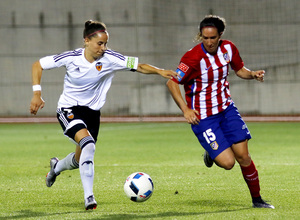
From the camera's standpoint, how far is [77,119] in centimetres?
677

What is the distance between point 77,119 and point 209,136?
146 cm

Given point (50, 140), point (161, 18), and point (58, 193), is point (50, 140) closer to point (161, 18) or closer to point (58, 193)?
point (58, 193)

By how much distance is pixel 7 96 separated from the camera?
25.0m

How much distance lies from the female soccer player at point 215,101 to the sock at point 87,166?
1.02m

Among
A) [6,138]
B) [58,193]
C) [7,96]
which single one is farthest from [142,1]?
[58,193]

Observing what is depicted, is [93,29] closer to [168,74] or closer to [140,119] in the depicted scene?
[168,74]

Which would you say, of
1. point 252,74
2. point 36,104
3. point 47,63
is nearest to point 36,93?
point 36,104

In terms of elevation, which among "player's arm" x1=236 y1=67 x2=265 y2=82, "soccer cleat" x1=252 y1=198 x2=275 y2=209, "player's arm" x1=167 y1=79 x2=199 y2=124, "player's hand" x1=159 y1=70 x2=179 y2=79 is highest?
"player's hand" x1=159 y1=70 x2=179 y2=79

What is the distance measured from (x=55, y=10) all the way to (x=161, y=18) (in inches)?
170

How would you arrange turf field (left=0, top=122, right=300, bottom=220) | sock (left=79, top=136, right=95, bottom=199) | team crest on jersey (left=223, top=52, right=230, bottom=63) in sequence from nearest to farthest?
1. turf field (left=0, top=122, right=300, bottom=220)
2. sock (left=79, top=136, right=95, bottom=199)
3. team crest on jersey (left=223, top=52, right=230, bottom=63)

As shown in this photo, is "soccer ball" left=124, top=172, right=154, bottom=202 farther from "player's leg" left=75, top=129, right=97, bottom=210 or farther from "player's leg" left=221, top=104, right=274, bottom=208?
"player's leg" left=221, top=104, right=274, bottom=208

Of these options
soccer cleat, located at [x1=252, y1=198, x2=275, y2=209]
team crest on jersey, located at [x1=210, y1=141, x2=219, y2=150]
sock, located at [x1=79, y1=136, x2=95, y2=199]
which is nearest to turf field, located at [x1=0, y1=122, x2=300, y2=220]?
soccer cleat, located at [x1=252, y1=198, x2=275, y2=209]

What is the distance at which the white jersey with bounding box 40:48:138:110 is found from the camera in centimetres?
678

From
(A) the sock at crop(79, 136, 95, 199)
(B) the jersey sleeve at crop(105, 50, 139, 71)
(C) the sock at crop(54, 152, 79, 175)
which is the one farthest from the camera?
(C) the sock at crop(54, 152, 79, 175)
